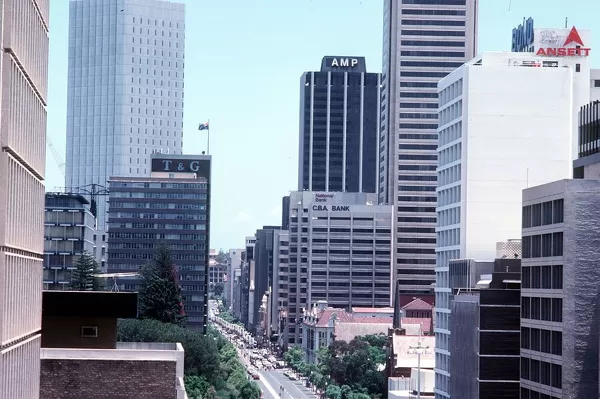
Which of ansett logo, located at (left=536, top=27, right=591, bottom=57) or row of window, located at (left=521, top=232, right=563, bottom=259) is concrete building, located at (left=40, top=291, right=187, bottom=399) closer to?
row of window, located at (left=521, top=232, right=563, bottom=259)

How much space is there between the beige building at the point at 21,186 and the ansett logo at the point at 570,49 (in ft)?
315

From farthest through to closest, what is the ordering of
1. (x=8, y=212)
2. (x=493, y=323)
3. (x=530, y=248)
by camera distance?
(x=493, y=323), (x=530, y=248), (x=8, y=212)

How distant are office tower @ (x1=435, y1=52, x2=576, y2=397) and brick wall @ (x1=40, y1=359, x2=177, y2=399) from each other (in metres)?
76.7

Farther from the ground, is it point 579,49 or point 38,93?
point 579,49

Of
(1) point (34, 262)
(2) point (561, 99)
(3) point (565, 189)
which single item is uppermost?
(2) point (561, 99)

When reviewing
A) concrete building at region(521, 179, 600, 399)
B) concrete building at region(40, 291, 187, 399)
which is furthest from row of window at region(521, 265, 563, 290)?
concrete building at region(40, 291, 187, 399)

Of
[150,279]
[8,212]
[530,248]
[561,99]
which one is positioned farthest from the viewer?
[150,279]

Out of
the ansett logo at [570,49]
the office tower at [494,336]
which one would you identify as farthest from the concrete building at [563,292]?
the ansett logo at [570,49]

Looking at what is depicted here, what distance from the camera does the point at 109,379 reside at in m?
59.9

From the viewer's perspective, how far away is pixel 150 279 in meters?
172

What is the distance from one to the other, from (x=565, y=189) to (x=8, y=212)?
58.2 metres

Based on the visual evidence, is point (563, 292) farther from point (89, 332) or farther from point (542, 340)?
point (89, 332)

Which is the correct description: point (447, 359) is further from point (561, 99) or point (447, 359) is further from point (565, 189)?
point (565, 189)

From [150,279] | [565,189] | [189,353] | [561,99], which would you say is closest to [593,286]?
[565,189]
